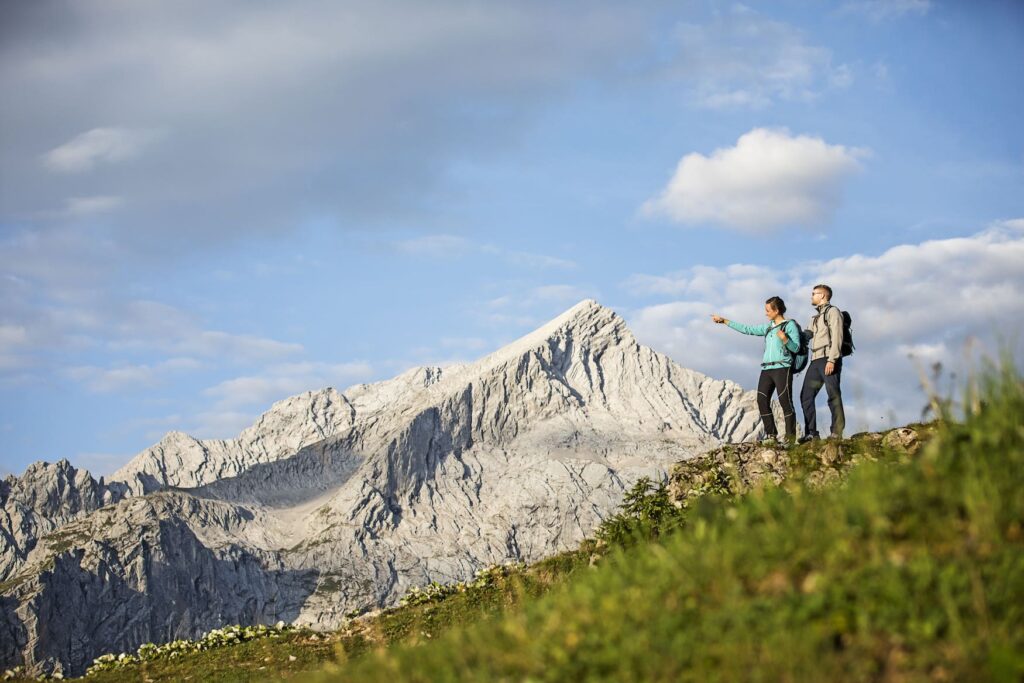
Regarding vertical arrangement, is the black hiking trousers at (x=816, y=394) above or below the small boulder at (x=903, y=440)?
above

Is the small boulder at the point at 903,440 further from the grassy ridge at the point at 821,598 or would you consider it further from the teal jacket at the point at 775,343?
the grassy ridge at the point at 821,598

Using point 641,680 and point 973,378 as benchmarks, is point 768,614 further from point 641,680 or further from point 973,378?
point 973,378

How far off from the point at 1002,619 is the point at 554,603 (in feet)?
15.3

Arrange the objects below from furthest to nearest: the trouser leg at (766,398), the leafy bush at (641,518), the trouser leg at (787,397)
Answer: the trouser leg at (766,398) < the trouser leg at (787,397) < the leafy bush at (641,518)

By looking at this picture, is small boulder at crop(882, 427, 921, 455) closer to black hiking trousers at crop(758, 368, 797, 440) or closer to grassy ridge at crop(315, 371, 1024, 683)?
black hiking trousers at crop(758, 368, 797, 440)

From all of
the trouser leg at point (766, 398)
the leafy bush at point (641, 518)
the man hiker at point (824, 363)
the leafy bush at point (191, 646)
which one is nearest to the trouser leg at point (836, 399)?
the man hiker at point (824, 363)

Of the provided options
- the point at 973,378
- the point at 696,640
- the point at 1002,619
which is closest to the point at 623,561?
the point at 696,640

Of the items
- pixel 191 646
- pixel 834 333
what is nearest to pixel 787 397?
pixel 834 333

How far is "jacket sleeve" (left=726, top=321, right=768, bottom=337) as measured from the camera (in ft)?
71.9

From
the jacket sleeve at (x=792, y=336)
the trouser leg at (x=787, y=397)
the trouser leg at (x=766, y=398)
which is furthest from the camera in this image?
the trouser leg at (x=766, y=398)

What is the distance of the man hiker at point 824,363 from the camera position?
20.4 m

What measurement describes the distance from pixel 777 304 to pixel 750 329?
88 cm

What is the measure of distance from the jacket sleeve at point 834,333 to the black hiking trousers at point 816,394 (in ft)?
0.68

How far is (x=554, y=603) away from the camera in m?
10.6
